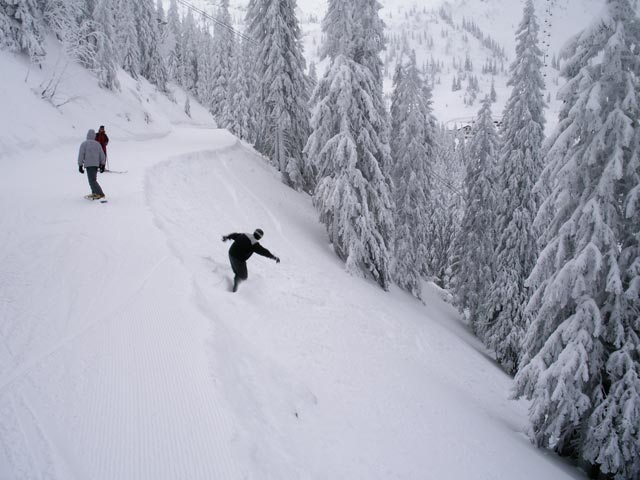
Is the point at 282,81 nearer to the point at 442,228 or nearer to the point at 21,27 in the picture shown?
the point at 21,27

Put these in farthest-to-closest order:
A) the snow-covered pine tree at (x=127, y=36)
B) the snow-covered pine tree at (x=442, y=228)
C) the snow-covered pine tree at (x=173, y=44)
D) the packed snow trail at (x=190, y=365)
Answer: the snow-covered pine tree at (x=173, y=44) → the snow-covered pine tree at (x=127, y=36) → the snow-covered pine tree at (x=442, y=228) → the packed snow trail at (x=190, y=365)

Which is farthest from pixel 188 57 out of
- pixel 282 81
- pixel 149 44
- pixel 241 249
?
pixel 241 249

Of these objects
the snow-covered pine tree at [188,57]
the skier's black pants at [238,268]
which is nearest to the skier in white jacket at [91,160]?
the skier's black pants at [238,268]

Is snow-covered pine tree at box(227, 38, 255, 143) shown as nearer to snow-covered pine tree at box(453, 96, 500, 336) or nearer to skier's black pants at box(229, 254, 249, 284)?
snow-covered pine tree at box(453, 96, 500, 336)

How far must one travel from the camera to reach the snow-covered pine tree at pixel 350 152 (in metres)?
17.4

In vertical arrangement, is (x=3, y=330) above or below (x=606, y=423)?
above

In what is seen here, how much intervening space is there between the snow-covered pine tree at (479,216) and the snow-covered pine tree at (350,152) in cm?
875

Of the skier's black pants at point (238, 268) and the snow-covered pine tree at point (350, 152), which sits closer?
the skier's black pants at point (238, 268)

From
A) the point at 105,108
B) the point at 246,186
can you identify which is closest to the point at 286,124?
the point at 246,186

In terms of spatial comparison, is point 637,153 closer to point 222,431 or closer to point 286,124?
point 222,431

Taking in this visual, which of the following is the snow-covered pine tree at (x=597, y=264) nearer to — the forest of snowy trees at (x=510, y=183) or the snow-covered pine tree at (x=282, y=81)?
the forest of snowy trees at (x=510, y=183)

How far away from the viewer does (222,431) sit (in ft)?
14.2

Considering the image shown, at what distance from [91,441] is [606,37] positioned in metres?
13.4

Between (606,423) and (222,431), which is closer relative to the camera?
(222,431)
